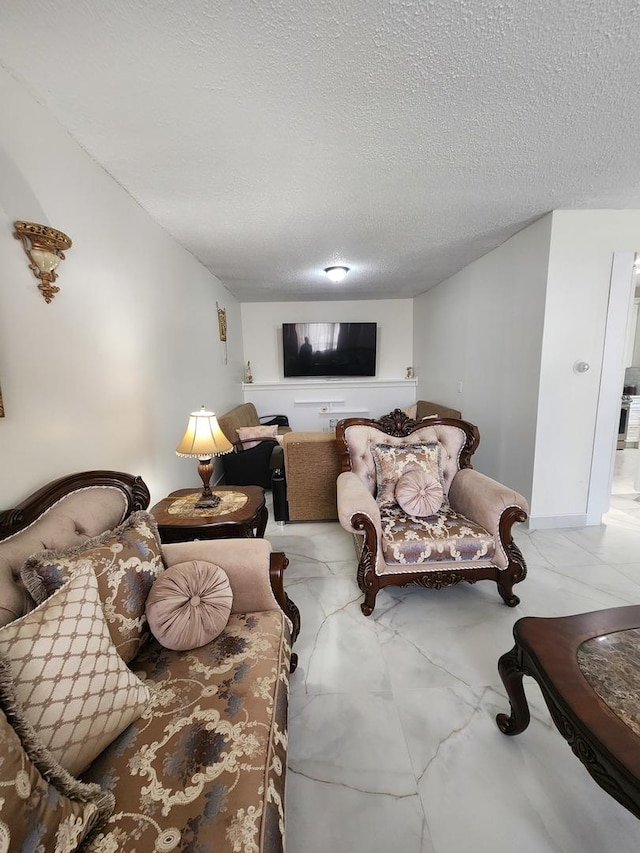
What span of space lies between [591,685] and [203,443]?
170cm

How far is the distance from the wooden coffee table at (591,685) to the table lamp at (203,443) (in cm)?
147

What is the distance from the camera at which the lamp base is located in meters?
1.84

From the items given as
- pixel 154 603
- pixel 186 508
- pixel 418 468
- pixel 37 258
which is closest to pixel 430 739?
pixel 154 603

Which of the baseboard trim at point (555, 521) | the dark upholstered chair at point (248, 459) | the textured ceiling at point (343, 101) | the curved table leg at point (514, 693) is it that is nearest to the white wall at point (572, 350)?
the baseboard trim at point (555, 521)

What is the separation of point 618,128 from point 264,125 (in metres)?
1.61

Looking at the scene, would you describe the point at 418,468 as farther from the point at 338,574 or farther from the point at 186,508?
the point at 186,508

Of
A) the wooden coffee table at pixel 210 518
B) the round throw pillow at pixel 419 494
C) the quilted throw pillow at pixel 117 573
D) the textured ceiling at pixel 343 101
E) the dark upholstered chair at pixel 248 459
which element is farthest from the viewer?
the dark upholstered chair at pixel 248 459

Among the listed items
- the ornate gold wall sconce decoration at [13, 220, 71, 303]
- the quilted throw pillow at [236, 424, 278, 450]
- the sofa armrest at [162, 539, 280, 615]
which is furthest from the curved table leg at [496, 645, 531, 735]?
the quilted throw pillow at [236, 424, 278, 450]

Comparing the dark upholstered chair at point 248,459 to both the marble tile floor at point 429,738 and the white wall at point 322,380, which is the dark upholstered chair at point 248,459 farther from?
the white wall at point 322,380

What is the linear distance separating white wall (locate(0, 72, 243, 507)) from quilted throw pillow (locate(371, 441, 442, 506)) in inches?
58.3

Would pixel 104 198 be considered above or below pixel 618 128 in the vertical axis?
below

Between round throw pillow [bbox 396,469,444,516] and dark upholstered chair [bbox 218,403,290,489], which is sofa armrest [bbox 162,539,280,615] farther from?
dark upholstered chair [bbox 218,403,290,489]

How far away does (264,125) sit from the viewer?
1.49 meters

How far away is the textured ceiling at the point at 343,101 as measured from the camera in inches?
41.1
